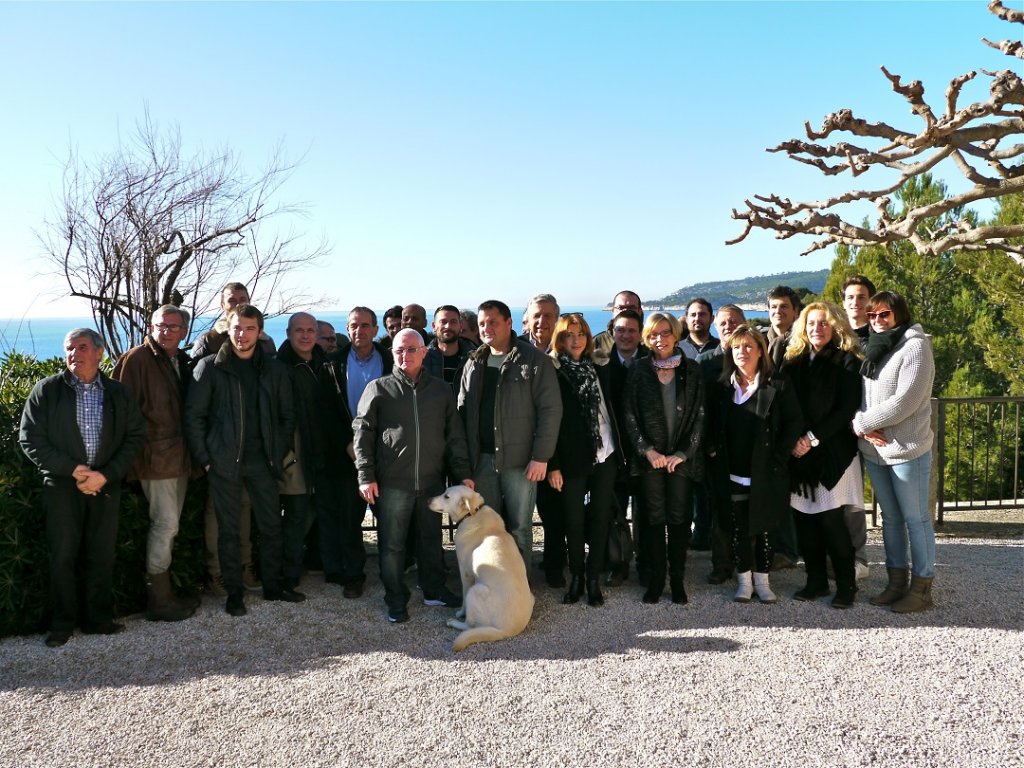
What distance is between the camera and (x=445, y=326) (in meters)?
6.31

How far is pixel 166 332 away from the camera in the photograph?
17.0ft

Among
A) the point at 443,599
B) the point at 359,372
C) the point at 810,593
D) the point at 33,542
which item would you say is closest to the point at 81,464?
the point at 33,542

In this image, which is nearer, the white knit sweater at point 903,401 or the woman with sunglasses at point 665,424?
the white knit sweater at point 903,401

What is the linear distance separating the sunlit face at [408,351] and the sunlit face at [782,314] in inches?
108

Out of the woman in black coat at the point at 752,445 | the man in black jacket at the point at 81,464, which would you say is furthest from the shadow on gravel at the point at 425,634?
the woman in black coat at the point at 752,445

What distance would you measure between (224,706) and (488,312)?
113 inches

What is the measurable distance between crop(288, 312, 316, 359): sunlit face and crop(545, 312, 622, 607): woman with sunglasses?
1876 mm

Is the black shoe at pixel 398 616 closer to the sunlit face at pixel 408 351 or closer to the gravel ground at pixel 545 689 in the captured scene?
the gravel ground at pixel 545 689

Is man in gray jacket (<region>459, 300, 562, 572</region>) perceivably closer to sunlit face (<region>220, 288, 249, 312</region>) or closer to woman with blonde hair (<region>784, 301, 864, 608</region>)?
woman with blonde hair (<region>784, 301, 864, 608</region>)

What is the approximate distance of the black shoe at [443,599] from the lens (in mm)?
5465

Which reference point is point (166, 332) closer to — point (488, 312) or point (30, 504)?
point (30, 504)

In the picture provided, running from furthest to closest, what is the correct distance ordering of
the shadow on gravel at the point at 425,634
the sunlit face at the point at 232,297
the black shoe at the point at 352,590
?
the sunlit face at the point at 232,297
the black shoe at the point at 352,590
the shadow on gravel at the point at 425,634

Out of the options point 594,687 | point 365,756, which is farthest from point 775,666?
point 365,756

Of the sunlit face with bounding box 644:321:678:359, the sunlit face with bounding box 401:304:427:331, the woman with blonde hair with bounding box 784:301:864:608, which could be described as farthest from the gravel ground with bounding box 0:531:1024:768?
the sunlit face with bounding box 401:304:427:331
